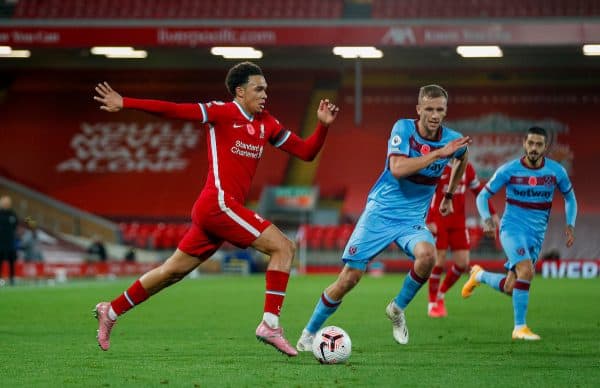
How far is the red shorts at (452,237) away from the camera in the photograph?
1434cm

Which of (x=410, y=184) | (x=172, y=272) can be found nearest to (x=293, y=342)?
(x=172, y=272)

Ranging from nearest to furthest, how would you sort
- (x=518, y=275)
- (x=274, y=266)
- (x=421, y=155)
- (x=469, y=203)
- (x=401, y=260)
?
(x=274, y=266) → (x=421, y=155) → (x=518, y=275) → (x=401, y=260) → (x=469, y=203)

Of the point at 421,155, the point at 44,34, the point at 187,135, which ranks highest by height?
the point at 44,34

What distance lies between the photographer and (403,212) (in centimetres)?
904

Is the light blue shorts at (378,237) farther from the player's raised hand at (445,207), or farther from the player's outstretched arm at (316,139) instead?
the player's outstretched arm at (316,139)

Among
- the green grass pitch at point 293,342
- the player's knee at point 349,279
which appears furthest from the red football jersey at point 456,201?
the player's knee at point 349,279

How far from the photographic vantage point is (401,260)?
2956cm

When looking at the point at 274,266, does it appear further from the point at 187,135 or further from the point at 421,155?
the point at 187,135

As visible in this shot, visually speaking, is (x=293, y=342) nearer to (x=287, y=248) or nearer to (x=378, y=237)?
(x=378, y=237)

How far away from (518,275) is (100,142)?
26.3 meters

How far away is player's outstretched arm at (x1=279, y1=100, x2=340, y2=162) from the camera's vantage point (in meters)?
8.38

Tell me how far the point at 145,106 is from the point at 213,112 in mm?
584

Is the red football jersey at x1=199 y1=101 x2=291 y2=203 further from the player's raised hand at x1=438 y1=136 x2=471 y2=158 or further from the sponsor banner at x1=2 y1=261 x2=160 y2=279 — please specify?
the sponsor banner at x1=2 y1=261 x2=160 y2=279

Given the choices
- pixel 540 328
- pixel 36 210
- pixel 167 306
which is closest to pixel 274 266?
pixel 540 328
